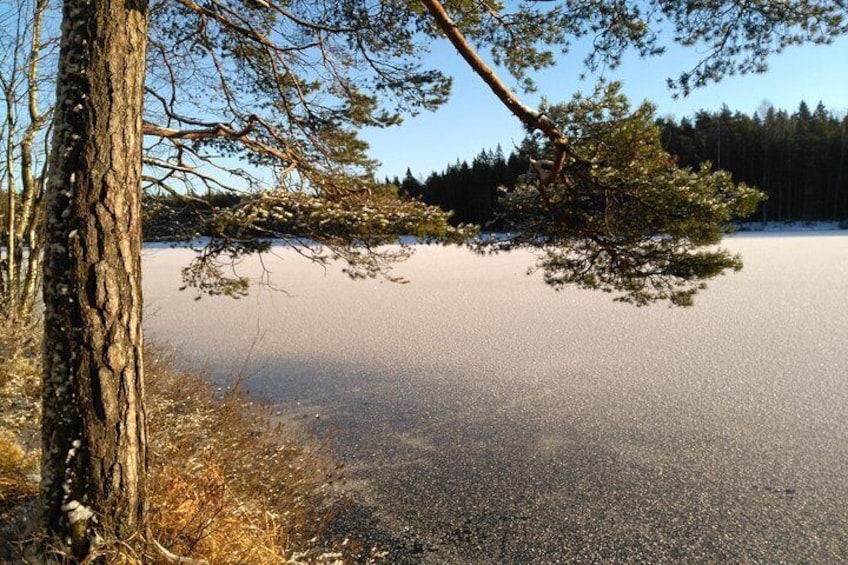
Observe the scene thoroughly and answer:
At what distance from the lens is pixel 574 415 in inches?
184

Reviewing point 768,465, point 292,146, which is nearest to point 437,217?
point 292,146

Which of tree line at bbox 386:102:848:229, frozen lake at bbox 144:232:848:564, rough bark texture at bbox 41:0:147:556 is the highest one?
tree line at bbox 386:102:848:229

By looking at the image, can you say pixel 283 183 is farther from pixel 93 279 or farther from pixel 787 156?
pixel 787 156

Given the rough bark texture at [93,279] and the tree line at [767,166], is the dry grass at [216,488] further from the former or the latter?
the tree line at [767,166]

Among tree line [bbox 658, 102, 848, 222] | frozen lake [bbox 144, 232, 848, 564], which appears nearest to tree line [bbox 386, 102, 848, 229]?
tree line [bbox 658, 102, 848, 222]

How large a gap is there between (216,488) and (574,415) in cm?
321

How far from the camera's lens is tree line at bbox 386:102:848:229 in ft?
96.3

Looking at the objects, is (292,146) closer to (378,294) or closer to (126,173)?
(126,173)

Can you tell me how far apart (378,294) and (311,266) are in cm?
639

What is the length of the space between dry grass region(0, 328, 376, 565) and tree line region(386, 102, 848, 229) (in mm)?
24976

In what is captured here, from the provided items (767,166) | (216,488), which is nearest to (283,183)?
(216,488)

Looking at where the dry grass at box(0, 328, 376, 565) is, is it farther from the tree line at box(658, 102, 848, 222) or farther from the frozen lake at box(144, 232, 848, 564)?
the tree line at box(658, 102, 848, 222)

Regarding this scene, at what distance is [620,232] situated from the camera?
307 centimetres

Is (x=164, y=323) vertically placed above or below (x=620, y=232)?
below
